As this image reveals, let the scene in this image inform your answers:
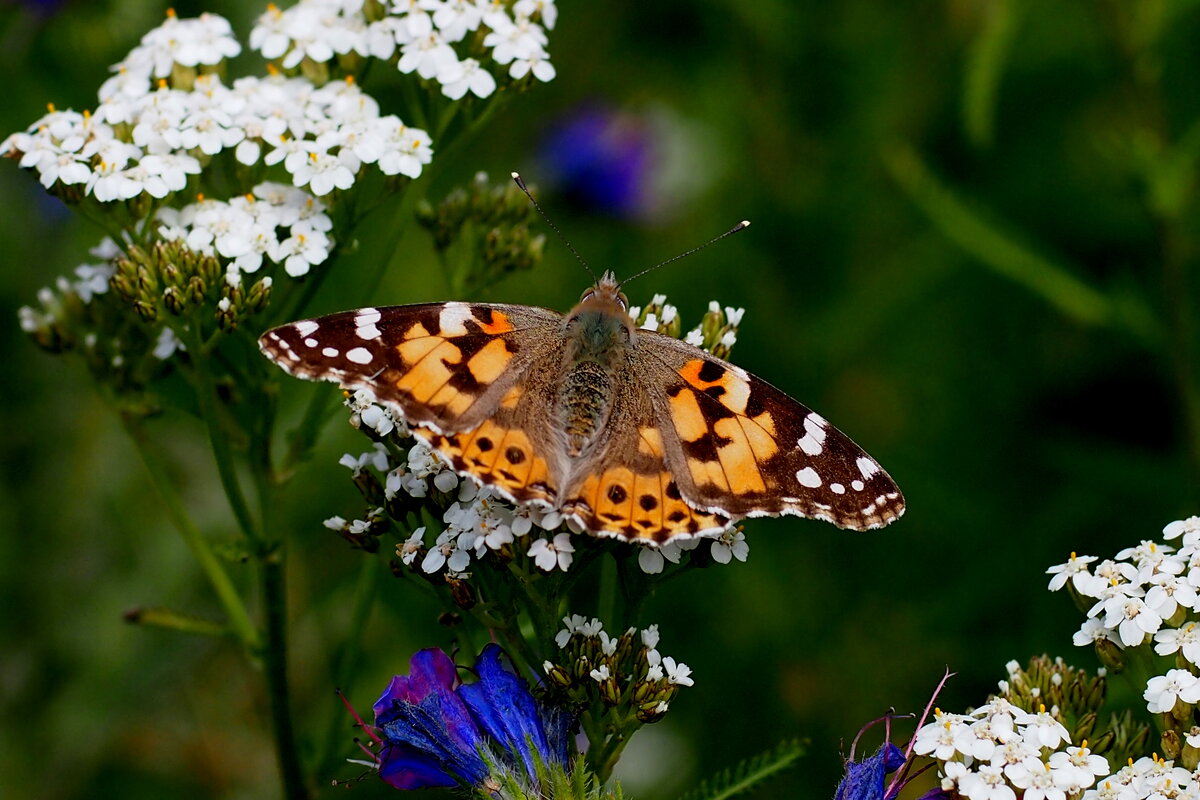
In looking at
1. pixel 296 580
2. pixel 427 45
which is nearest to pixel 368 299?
pixel 427 45

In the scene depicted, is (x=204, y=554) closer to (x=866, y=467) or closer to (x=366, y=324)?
(x=366, y=324)

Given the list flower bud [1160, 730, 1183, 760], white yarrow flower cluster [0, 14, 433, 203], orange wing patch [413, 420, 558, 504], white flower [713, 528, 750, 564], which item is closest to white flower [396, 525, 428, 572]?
orange wing patch [413, 420, 558, 504]

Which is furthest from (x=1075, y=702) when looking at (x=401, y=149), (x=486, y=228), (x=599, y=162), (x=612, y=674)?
(x=599, y=162)

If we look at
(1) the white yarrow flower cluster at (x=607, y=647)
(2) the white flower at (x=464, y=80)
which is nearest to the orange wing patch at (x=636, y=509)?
(1) the white yarrow flower cluster at (x=607, y=647)

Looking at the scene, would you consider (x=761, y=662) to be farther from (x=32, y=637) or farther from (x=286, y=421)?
(x=32, y=637)

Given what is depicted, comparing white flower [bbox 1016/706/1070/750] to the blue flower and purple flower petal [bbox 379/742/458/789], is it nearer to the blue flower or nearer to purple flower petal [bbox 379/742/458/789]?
the blue flower

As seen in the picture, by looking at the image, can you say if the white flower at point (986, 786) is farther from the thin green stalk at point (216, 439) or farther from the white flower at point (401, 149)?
the white flower at point (401, 149)
